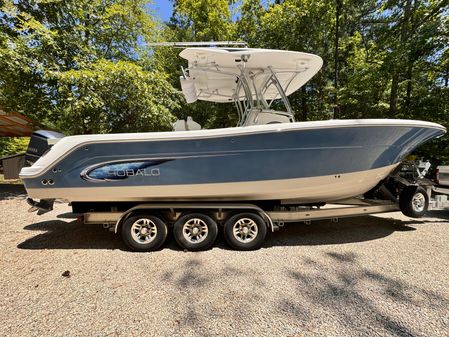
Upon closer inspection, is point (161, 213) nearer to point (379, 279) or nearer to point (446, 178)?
point (379, 279)

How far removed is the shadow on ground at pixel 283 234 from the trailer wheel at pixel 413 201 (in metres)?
0.44

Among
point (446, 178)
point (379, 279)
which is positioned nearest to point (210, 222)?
point (379, 279)

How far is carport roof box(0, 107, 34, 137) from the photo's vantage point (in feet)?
30.0

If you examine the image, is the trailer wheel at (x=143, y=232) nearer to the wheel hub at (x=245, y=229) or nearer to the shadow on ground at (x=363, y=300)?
the wheel hub at (x=245, y=229)

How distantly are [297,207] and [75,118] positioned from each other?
7686 millimetres

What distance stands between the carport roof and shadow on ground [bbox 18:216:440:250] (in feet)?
21.5

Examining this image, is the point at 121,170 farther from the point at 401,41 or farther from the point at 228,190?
the point at 401,41

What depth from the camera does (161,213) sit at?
3635mm

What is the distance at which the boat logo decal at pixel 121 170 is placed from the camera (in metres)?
3.36

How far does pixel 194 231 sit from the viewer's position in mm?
3568

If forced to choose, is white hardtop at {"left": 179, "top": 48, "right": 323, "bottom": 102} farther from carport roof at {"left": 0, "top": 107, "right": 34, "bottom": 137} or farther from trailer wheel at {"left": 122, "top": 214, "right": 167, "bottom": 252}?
carport roof at {"left": 0, "top": 107, "right": 34, "bottom": 137}

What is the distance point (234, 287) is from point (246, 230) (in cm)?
105

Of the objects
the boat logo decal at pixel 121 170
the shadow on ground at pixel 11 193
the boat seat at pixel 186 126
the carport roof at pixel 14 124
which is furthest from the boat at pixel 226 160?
the carport roof at pixel 14 124

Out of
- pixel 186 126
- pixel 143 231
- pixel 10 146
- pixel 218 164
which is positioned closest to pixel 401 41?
pixel 186 126
